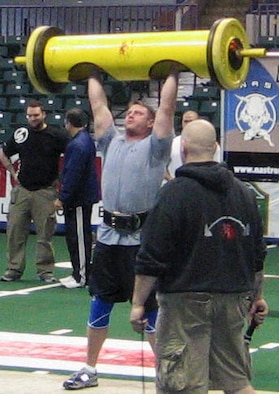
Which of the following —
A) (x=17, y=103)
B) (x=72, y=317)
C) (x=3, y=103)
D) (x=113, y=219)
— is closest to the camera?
(x=113, y=219)

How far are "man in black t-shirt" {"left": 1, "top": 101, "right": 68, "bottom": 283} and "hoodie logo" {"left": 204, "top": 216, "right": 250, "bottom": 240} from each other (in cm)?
692

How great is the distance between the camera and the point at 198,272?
19.2 ft

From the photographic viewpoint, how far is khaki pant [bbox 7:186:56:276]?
12867mm

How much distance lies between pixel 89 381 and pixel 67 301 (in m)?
3.96

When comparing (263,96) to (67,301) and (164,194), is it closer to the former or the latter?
(67,301)

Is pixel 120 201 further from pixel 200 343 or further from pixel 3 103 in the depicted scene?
pixel 3 103

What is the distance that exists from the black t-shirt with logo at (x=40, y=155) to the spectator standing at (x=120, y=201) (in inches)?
202

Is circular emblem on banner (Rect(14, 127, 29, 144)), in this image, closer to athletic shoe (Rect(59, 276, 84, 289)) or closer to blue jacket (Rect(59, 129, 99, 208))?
blue jacket (Rect(59, 129, 99, 208))

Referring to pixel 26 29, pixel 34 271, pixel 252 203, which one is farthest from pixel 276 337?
pixel 26 29

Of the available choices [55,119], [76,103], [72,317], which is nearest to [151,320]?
[72,317]

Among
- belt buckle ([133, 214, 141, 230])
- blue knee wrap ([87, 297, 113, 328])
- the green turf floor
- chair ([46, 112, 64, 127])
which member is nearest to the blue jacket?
the green turf floor

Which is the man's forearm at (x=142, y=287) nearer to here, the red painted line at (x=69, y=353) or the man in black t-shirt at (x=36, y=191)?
the red painted line at (x=69, y=353)

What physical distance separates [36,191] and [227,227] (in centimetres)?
713

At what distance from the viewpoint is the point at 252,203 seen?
6.13 meters
